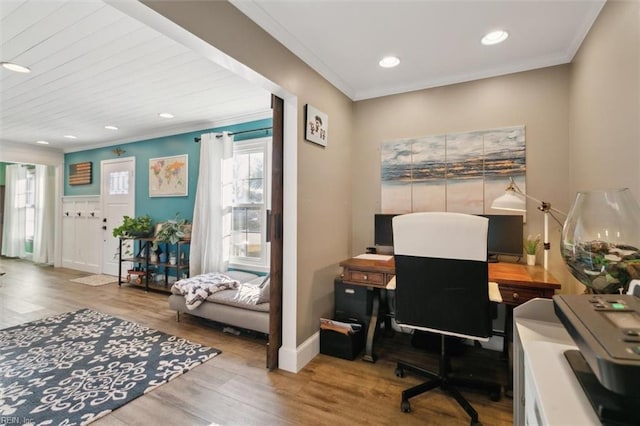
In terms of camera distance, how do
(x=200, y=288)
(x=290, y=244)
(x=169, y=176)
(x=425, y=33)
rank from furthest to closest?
(x=169, y=176) → (x=200, y=288) → (x=290, y=244) → (x=425, y=33)

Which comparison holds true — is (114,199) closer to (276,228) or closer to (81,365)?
(81,365)

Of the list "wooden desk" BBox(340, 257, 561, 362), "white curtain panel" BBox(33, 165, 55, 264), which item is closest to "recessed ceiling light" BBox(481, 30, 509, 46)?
"wooden desk" BBox(340, 257, 561, 362)

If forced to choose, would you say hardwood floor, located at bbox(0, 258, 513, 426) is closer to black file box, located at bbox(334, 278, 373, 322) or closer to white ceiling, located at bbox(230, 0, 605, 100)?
black file box, located at bbox(334, 278, 373, 322)

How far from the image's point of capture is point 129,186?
511cm

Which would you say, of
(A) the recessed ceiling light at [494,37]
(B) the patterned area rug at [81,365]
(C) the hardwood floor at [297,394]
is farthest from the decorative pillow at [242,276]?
(A) the recessed ceiling light at [494,37]

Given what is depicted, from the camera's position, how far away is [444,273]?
1631mm

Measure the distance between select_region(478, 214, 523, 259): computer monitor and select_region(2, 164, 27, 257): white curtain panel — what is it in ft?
31.6

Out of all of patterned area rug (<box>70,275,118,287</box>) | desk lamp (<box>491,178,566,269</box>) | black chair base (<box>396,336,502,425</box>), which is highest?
desk lamp (<box>491,178,566,269</box>)

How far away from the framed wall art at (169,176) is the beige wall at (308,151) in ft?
9.01

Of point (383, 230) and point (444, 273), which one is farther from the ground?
point (383, 230)

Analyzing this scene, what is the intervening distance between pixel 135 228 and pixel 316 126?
3.80 m

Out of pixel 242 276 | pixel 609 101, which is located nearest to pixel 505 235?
pixel 609 101

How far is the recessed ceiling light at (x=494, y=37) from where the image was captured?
2.02m

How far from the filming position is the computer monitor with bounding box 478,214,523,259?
93.4 inches
